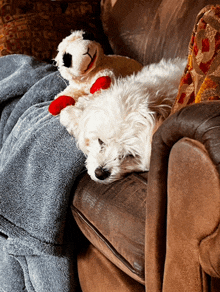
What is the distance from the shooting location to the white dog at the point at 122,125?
789 millimetres

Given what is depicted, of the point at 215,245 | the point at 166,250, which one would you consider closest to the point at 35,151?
the point at 166,250

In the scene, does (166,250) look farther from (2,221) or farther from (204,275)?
(2,221)

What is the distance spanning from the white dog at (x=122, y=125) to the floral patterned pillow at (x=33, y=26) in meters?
0.90

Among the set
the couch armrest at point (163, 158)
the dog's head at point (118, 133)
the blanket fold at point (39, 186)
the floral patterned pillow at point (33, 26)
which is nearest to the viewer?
the couch armrest at point (163, 158)

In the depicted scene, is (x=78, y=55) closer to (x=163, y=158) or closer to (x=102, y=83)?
(x=102, y=83)

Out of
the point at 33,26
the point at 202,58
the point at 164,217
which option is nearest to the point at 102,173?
the point at 164,217

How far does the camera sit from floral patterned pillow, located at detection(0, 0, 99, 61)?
161cm

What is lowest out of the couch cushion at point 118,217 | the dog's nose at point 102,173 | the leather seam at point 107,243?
the leather seam at point 107,243

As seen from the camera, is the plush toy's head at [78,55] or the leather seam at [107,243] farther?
the plush toy's head at [78,55]

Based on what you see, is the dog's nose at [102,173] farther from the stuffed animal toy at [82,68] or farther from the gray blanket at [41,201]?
the stuffed animal toy at [82,68]

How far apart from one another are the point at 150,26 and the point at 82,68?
622mm

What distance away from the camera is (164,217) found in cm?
63

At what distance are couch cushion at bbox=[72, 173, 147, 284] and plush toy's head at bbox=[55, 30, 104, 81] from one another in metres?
0.39

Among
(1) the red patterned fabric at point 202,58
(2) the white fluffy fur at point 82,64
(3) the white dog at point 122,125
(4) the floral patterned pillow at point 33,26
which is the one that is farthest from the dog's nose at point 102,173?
(4) the floral patterned pillow at point 33,26
